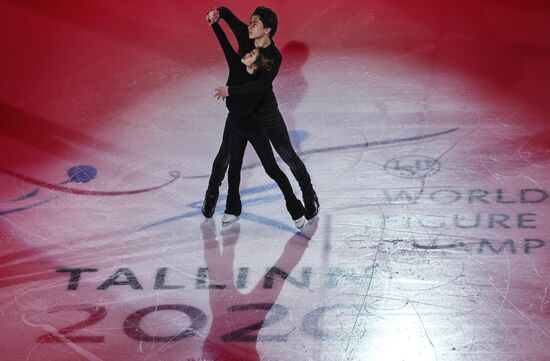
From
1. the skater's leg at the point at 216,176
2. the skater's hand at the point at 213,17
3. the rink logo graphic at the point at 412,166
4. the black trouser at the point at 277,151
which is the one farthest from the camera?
the rink logo graphic at the point at 412,166

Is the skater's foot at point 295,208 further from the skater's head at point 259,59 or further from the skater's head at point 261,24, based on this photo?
the skater's head at point 261,24

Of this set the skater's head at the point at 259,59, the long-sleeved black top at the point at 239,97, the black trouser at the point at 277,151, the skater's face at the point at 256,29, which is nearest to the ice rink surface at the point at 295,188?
the black trouser at the point at 277,151

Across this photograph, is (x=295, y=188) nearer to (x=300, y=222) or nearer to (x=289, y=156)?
(x=300, y=222)

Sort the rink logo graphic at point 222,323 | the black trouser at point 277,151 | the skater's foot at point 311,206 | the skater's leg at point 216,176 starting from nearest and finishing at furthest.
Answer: the rink logo graphic at point 222,323
the black trouser at point 277,151
the skater's leg at point 216,176
the skater's foot at point 311,206

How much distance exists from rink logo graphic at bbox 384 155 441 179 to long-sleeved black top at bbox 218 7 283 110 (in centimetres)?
124

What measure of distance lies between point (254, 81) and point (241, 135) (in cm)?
42

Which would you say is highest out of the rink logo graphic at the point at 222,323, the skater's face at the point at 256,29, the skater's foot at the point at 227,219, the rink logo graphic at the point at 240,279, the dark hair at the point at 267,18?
the dark hair at the point at 267,18

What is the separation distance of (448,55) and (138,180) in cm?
294

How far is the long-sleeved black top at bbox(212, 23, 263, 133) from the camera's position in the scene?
6.25 metres

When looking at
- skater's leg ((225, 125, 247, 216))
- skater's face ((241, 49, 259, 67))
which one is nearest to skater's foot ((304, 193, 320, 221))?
skater's leg ((225, 125, 247, 216))

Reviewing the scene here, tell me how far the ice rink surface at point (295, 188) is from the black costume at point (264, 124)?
22 centimetres

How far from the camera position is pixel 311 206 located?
6801mm

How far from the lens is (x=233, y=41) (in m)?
9.16

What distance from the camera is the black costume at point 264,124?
6203 millimetres
